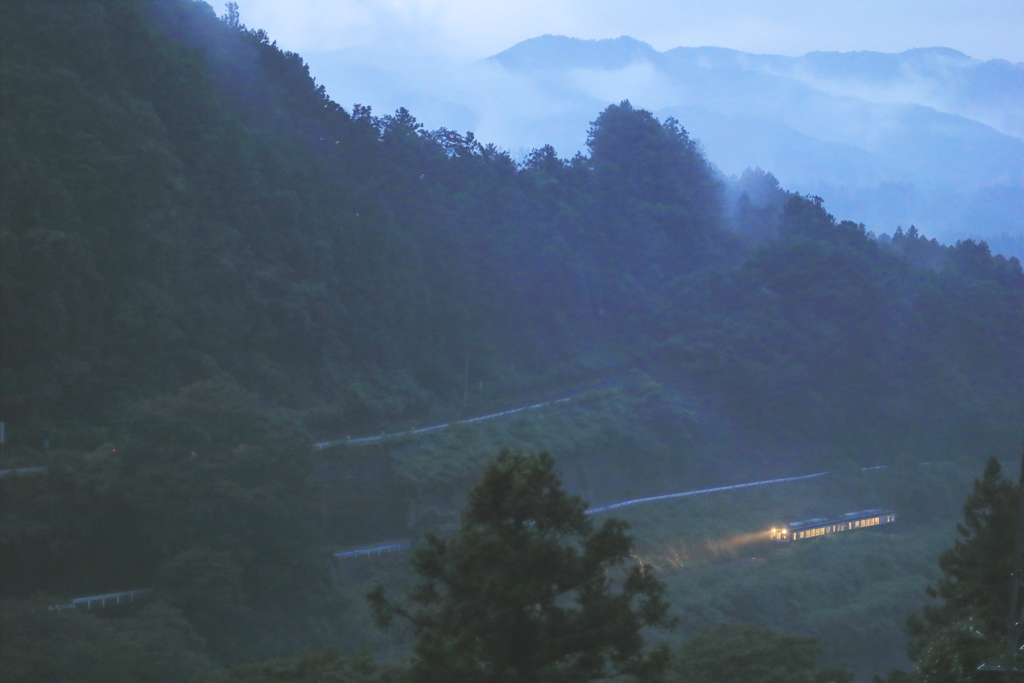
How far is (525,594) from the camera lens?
19.4ft

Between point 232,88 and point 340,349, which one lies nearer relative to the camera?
point 340,349

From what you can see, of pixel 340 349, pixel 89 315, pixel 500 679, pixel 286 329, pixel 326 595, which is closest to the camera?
pixel 500 679

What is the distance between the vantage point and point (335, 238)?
26.9 m

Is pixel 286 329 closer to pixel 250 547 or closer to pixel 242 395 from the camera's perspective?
pixel 242 395

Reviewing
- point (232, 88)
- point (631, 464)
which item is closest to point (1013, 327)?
point (631, 464)

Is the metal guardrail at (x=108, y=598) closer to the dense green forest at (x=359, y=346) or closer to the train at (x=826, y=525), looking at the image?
the dense green forest at (x=359, y=346)

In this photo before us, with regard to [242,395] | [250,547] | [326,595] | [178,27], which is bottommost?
[326,595]

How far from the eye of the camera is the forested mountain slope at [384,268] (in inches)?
744

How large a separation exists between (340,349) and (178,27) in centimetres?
939

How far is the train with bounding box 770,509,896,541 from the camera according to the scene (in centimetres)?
2497

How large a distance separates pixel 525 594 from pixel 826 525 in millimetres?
21285

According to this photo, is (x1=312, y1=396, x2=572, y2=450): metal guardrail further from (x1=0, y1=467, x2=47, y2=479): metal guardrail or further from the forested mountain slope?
(x1=0, y1=467, x2=47, y2=479): metal guardrail

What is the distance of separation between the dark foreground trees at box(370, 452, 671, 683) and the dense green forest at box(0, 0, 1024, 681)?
3.20ft

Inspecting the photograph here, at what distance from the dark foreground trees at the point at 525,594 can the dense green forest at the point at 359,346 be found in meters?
0.98
